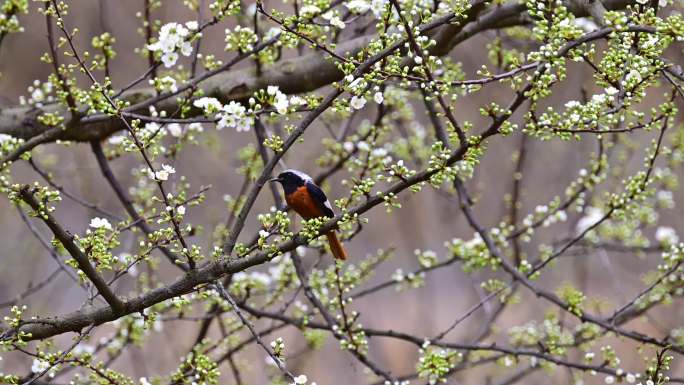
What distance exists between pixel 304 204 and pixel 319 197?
0.29 ft

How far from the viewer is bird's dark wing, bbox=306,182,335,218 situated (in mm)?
4348

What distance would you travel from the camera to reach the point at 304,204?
4.34 meters

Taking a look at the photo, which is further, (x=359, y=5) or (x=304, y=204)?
(x=304, y=204)

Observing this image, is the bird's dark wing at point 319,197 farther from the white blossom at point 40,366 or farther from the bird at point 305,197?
the white blossom at point 40,366

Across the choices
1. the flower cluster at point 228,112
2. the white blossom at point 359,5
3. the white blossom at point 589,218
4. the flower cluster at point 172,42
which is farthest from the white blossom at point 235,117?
the white blossom at point 589,218

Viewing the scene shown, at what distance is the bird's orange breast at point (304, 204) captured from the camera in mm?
4344

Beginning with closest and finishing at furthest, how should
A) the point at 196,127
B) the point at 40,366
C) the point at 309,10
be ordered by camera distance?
the point at 40,366
the point at 309,10
the point at 196,127

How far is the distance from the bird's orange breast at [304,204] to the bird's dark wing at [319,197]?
0.7 inches

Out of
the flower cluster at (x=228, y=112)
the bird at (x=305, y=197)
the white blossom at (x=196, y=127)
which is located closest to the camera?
the flower cluster at (x=228, y=112)

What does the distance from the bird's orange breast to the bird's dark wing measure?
0.06 ft

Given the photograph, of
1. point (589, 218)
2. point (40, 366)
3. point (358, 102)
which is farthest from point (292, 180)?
point (589, 218)

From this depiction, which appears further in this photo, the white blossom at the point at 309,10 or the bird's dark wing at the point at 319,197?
the bird's dark wing at the point at 319,197

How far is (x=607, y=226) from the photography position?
5371mm

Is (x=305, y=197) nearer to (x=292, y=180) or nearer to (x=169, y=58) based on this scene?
(x=292, y=180)
